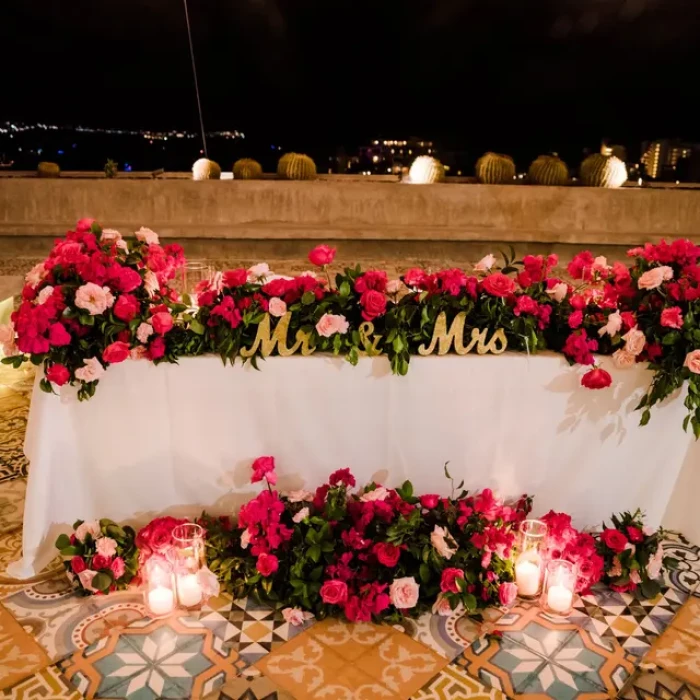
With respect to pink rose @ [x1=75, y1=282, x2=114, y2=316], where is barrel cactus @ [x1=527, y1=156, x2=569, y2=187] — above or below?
above

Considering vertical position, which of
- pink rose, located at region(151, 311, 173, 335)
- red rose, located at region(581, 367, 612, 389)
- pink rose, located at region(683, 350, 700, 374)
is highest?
pink rose, located at region(151, 311, 173, 335)

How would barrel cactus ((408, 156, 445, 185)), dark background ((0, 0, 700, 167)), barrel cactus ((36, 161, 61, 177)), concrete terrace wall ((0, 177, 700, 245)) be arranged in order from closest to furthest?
1. concrete terrace wall ((0, 177, 700, 245))
2. barrel cactus ((408, 156, 445, 185))
3. barrel cactus ((36, 161, 61, 177))
4. dark background ((0, 0, 700, 167))

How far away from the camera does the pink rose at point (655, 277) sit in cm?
193

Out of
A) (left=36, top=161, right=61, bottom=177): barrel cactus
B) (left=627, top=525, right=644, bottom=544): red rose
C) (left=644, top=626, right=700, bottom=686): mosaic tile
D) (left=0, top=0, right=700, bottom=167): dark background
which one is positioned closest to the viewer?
(left=644, top=626, right=700, bottom=686): mosaic tile

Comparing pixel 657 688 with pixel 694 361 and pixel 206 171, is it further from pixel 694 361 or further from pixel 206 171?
pixel 206 171

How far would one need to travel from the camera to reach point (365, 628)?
193 cm

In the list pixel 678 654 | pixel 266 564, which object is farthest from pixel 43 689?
pixel 678 654

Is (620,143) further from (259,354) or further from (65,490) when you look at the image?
(65,490)

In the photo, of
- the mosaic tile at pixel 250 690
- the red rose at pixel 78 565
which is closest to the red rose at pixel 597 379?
Answer: the mosaic tile at pixel 250 690

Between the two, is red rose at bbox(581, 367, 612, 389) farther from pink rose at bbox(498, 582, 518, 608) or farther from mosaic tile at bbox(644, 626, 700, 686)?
mosaic tile at bbox(644, 626, 700, 686)

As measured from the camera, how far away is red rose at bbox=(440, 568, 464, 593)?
1944 millimetres

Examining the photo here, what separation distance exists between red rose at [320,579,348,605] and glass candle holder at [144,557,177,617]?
47 cm

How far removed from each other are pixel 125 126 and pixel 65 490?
735cm

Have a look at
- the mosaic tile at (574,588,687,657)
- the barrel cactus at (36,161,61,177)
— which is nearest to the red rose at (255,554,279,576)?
the mosaic tile at (574,588,687,657)
